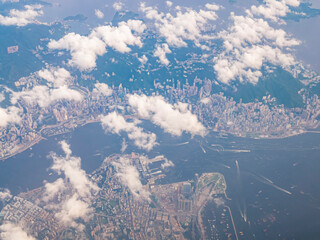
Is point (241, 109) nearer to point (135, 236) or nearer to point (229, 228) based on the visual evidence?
point (229, 228)

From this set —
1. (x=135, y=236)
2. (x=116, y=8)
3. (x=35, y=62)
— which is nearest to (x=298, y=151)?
(x=135, y=236)

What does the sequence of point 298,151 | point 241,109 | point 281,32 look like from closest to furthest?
point 298,151 < point 241,109 < point 281,32

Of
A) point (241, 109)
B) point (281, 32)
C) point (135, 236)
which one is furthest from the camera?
point (281, 32)

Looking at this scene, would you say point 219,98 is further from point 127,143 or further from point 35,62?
point 35,62

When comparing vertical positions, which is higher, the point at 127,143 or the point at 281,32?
the point at 281,32

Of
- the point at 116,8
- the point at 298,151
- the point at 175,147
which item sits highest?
the point at 116,8

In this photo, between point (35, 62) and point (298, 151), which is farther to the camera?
point (35, 62)
